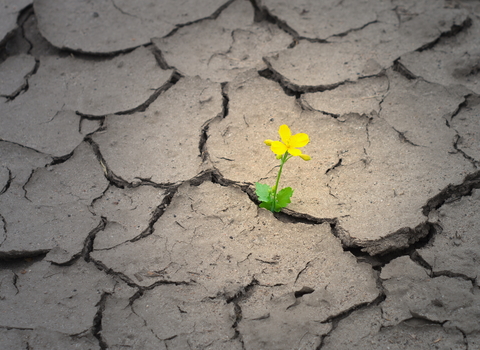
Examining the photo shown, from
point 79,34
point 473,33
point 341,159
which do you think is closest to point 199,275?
point 341,159

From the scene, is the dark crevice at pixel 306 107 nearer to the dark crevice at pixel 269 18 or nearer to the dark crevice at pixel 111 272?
the dark crevice at pixel 269 18

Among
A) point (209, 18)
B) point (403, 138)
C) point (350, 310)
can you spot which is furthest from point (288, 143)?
point (209, 18)

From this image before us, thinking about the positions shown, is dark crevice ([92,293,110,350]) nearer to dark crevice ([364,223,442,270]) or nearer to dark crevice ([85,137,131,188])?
dark crevice ([85,137,131,188])

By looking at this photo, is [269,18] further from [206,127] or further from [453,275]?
[453,275]

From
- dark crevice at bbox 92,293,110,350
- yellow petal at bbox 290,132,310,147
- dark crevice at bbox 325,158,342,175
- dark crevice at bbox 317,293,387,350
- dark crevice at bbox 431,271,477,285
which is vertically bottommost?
dark crevice at bbox 317,293,387,350

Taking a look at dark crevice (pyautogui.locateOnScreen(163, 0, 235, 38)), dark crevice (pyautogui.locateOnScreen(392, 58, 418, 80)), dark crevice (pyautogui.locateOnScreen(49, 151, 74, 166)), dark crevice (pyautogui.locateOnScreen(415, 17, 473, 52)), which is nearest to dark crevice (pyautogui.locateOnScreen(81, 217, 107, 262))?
dark crevice (pyautogui.locateOnScreen(49, 151, 74, 166))

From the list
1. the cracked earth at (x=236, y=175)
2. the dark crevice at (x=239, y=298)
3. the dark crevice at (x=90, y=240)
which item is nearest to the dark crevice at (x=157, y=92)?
the cracked earth at (x=236, y=175)
